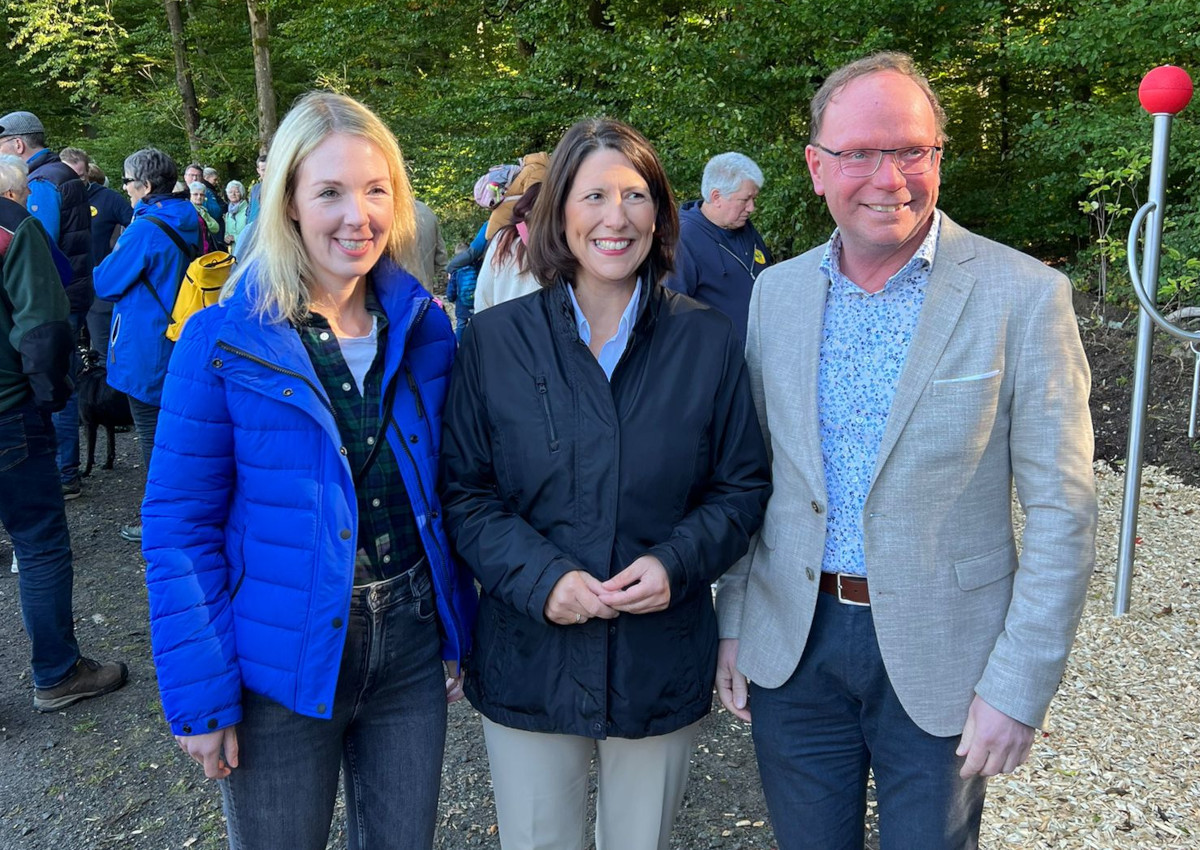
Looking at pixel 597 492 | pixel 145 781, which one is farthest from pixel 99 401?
pixel 597 492

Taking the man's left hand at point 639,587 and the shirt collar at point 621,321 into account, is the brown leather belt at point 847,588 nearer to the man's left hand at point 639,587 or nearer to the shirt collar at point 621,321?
the man's left hand at point 639,587

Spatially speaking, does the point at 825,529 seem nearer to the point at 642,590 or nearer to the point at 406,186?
the point at 642,590

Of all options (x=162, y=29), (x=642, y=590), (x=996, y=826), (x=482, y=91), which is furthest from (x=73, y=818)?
(x=162, y=29)

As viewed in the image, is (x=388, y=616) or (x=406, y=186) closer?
(x=388, y=616)

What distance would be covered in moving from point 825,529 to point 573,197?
93cm

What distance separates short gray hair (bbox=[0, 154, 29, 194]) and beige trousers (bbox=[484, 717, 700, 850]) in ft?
12.2

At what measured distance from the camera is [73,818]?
11.5 feet

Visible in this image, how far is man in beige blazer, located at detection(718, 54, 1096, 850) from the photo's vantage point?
1.85 m

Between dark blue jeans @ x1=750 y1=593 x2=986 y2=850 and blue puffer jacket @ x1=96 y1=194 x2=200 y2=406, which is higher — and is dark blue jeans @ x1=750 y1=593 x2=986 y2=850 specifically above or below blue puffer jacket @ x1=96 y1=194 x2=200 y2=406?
below

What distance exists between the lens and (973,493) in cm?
191

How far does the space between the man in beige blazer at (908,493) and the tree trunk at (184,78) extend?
78.9 ft

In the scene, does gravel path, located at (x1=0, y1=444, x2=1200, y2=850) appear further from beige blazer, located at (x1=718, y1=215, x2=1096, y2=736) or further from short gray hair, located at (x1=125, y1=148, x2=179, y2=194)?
short gray hair, located at (x1=125, y1=148, x2=179, y2=194)

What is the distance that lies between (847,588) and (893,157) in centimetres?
90

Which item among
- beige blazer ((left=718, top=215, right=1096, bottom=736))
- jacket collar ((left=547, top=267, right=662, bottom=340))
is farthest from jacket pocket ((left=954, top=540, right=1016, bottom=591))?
jacket collar ((left=547, top=267, right=662, bottom=340))
